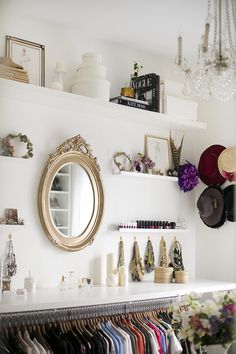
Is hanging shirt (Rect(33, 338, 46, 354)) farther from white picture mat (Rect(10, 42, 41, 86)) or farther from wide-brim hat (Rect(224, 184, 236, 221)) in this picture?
wide-brim hat (Rect(224, 184, 236, 221))

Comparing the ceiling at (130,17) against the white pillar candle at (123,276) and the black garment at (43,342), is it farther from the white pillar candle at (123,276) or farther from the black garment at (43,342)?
the black garment at (43,342)

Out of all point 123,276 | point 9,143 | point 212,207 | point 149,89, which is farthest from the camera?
point 212,207

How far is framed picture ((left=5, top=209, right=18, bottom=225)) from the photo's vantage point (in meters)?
2.92

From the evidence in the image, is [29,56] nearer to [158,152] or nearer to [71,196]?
[71,196]

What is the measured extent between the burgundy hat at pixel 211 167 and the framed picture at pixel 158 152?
0.89 feet

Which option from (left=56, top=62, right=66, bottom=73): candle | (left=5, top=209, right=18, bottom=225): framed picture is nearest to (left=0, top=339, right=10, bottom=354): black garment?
(left=5, top=209, right=18, bottom=225): framed picture

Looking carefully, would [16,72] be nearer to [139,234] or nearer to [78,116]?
[78,116]

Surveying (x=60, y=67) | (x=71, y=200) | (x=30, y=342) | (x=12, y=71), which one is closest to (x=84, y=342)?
(x=30, y=342)

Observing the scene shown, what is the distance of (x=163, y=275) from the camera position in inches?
139

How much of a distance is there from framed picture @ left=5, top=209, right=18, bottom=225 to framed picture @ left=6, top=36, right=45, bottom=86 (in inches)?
29.2

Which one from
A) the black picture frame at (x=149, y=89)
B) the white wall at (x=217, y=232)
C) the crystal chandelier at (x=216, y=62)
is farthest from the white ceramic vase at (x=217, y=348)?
the black picture frame at (x=149, y=89)

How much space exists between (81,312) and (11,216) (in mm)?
656

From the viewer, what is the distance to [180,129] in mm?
3932

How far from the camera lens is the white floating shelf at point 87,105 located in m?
2.86
